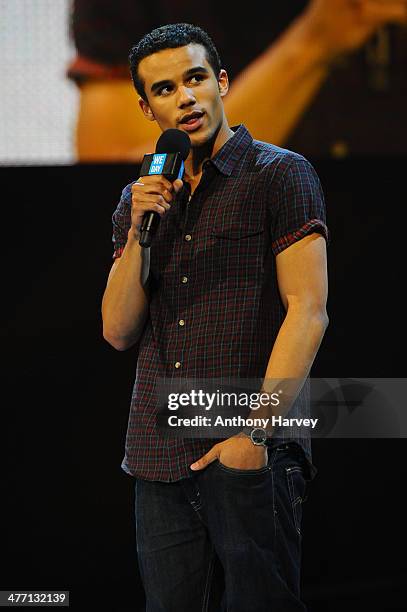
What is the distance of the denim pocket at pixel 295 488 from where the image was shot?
1499 mm

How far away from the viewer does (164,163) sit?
4.77 ft

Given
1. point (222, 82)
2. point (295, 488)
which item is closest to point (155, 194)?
point (222, 82)

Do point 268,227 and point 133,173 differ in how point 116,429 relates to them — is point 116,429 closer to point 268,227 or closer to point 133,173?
point 133,173

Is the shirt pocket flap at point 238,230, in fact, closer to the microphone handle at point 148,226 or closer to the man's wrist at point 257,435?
the microphone handle at point 148,226

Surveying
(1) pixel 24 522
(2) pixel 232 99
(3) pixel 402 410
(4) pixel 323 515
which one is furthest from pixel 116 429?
(2) pixel 232 99

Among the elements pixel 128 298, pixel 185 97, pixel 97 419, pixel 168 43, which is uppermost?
pixel 168 43

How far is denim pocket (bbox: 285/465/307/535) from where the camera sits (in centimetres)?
150

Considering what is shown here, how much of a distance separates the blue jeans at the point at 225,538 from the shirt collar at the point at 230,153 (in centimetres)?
52

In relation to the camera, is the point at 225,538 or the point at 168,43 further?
the point at 168,43

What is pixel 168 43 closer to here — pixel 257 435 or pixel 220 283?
pixel 220 283

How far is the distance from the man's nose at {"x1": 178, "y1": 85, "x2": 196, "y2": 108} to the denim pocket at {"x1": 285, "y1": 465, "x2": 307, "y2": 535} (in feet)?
2.23

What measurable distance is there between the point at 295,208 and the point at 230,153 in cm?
19

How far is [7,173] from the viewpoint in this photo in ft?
8.35

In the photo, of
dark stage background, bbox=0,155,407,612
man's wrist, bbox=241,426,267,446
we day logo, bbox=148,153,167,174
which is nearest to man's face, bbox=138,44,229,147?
we day logo, bbox=148,153,167,174
